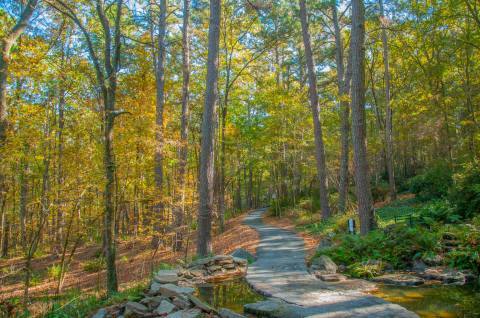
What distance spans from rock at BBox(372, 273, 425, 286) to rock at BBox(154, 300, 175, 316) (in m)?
Answer: 3.76

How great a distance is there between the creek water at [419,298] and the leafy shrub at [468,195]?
4.39m

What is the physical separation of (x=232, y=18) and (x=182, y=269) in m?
14.2

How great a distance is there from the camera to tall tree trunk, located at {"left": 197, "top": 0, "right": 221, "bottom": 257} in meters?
9.39

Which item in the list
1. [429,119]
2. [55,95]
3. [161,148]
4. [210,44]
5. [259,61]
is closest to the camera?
[210,44]

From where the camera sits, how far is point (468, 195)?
9.59m

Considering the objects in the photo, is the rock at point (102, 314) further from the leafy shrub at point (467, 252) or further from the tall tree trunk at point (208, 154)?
the leafy shrub at point (467, 252)

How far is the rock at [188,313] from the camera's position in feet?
15.3

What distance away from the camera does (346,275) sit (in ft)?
23.3

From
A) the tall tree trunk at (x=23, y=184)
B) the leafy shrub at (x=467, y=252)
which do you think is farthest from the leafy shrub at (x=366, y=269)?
the tall tree trunk at (x=23, y=184)

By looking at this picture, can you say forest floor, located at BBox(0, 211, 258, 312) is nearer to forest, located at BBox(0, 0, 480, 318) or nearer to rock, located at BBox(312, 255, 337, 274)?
forest, located at BBox(0, 0, 480, 318)

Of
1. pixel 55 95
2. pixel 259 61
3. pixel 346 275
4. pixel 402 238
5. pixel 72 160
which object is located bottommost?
pixel 346 275

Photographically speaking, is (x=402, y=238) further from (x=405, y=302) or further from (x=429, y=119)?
(x=429, y=119)

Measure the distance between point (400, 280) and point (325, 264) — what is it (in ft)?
5.34

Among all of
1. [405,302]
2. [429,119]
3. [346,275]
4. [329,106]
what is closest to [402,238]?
[346,275]
